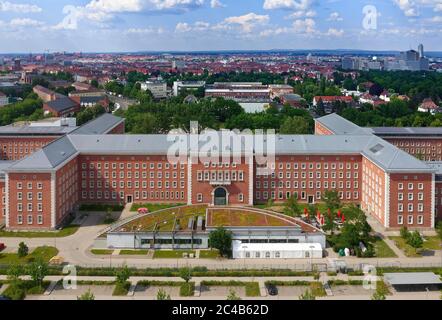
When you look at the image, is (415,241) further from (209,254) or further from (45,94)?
(45,94)

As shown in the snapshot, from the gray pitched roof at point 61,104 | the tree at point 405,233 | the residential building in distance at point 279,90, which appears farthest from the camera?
the residential building in distance at point 279,90

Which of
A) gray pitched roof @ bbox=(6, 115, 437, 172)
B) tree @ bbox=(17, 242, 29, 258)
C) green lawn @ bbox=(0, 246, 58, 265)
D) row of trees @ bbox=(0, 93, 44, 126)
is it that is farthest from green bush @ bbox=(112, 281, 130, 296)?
row of trees @ bbox=(0, 93, 44, 126)

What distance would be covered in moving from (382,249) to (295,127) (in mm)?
35783

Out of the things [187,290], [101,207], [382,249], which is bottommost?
[187,290]

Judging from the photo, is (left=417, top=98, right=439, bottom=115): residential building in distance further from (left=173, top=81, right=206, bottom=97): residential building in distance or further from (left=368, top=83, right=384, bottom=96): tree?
(left=173, top=81, right=206, bottom=97): residential building in distance

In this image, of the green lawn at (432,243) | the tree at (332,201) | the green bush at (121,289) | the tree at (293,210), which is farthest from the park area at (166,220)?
the green lawn at (432,243)

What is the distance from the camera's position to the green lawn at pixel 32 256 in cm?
3195

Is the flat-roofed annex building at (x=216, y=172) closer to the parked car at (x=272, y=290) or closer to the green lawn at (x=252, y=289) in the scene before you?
the green lawn at (x=252, y=289)

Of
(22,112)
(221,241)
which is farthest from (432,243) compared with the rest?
(22,112)

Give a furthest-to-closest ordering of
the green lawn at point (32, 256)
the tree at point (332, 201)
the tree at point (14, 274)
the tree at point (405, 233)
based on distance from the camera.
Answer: the tree at point (332, 201) → the tree at point (405, 233) → the green lawn at point (32, 256) → the tree at point (14, 274)

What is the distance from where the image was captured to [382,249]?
3412cm

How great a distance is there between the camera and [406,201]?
3878 cm

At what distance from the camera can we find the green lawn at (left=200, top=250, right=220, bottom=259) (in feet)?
108

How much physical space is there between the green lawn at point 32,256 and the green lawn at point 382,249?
1935 cm
